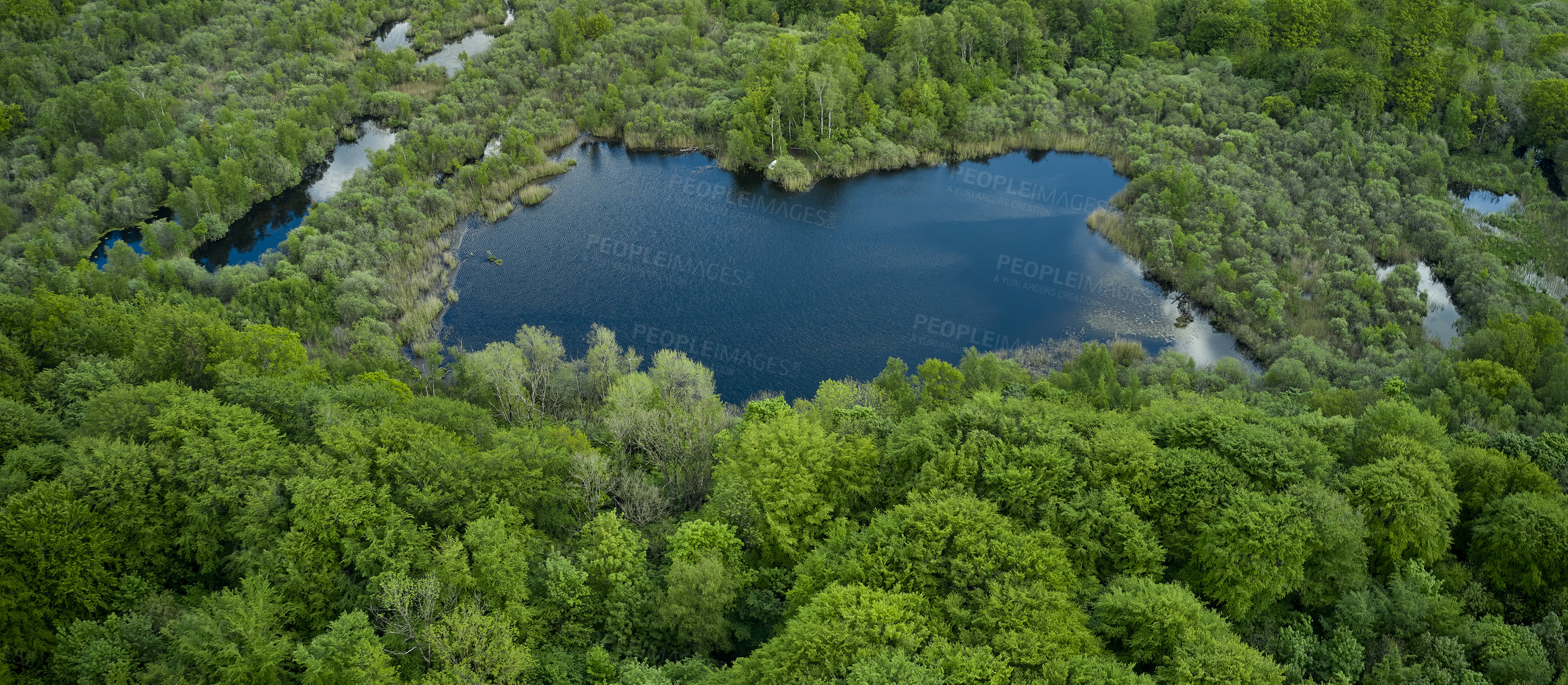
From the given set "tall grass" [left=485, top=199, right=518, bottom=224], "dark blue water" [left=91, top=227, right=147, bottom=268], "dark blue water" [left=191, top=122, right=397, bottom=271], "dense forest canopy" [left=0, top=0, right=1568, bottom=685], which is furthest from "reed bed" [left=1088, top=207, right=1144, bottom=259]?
"dark blue water" [left=91, top=227, right=147, bottom=268]

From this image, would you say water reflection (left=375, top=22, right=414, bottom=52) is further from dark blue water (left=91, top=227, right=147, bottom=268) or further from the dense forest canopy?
dark blue water (left=91, top=227, right=147, bottom=268)

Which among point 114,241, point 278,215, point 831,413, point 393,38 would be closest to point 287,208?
point 278,215

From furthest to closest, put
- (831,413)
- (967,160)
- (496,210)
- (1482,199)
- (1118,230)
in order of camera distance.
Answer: (967,160)
(496,210)
(1482,199)
(1118,230)
(831,413)

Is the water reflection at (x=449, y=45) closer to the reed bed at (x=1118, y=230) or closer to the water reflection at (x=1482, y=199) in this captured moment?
the reed bed at (x=1118, y=230)

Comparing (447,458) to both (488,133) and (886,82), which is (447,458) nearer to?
(488,133)

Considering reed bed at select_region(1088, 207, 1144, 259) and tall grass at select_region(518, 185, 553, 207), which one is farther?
tall grass at select_region(518, 185, 553, 207)

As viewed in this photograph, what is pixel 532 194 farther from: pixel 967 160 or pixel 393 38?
pixel 393 38

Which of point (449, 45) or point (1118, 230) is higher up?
point (449, 45)
